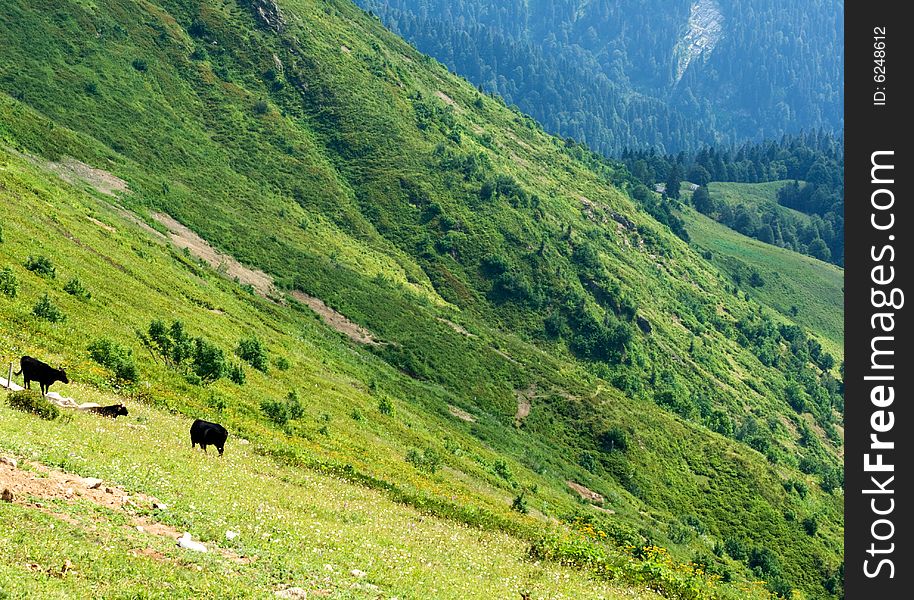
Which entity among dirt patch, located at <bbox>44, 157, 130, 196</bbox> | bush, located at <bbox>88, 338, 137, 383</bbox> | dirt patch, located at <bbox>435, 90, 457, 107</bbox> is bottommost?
bush, located at <bbox>88, 338, 137, 383</bbox>

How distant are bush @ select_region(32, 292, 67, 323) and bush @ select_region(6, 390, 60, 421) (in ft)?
49.3

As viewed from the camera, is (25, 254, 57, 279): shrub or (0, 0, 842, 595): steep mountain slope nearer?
(25, 254, 57, 279): shrub

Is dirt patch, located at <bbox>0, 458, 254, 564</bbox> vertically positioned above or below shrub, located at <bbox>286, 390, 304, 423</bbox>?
below

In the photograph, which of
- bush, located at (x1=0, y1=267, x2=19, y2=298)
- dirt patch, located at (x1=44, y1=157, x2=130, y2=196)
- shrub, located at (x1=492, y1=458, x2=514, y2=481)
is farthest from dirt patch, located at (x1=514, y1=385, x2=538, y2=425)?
bush, located at (x1=0, y1=267, x2=19, y2=298)

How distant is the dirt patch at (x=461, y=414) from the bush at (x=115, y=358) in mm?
48025

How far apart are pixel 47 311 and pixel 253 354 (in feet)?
55.9

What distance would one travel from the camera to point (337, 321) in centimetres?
10000

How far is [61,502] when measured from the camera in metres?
17.1

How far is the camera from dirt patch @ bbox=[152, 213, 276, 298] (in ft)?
302

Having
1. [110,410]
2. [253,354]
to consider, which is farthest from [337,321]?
[110,410]

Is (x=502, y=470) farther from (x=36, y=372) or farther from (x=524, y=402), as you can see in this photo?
(x=36, y=372)

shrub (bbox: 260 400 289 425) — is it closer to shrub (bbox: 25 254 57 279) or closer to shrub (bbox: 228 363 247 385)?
shrub (bbox: 228 363 247 385)
